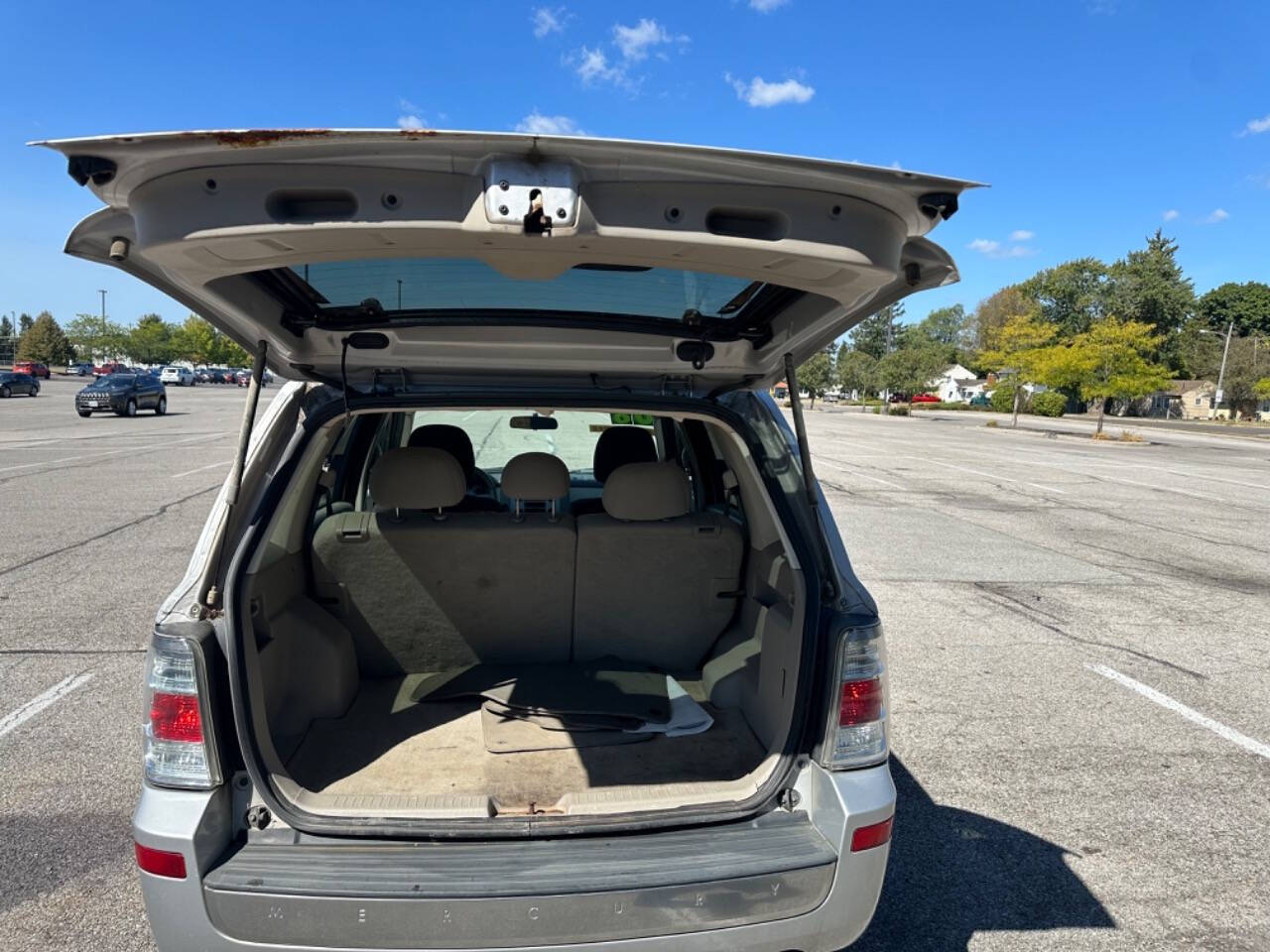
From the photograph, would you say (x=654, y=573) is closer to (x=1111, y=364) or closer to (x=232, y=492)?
(x=232, y=492)

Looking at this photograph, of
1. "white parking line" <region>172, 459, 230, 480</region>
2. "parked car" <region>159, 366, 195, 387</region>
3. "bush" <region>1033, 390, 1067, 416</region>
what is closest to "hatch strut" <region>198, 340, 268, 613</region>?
"white parking line" <region>172, 459, 230, 480</region>

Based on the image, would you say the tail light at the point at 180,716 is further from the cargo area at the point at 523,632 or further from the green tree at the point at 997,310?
the green tree at the point at 997,310

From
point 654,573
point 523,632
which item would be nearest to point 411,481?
point 523,632

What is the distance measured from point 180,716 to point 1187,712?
487cm

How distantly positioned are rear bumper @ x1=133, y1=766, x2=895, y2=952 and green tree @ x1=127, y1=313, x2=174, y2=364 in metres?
110

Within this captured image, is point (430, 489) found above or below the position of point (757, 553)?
above

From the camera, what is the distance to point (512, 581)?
3.22 m


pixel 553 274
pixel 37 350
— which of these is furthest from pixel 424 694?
pixel 37 350

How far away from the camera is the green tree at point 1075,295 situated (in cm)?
7188

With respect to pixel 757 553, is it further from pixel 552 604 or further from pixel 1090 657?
pixel 1090 657

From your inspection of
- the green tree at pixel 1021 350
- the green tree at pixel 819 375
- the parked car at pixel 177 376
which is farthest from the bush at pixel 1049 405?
the parked car at pixel 177 376

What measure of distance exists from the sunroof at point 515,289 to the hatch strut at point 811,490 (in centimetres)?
28

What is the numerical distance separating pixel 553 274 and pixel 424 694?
6.42ft

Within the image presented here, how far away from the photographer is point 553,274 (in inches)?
68.8
